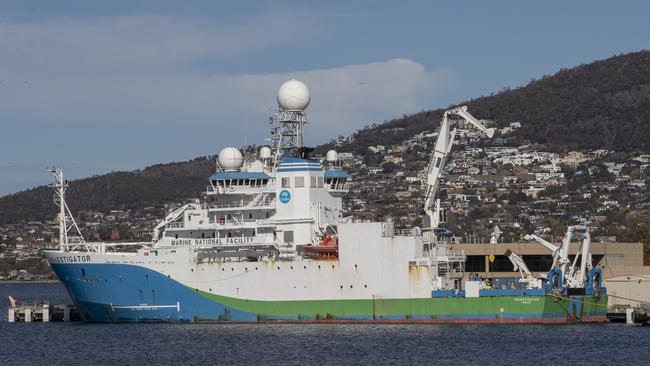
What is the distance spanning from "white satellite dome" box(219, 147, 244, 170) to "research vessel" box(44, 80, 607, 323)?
0.05 metres

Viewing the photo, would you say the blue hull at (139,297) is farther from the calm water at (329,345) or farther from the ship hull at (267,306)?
the calm water at (329,345)

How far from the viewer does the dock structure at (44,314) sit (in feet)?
208

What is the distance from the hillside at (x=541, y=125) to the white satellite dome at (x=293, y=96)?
373ft

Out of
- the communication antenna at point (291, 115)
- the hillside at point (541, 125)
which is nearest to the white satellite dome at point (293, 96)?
the communication antenna at point (291, 115)

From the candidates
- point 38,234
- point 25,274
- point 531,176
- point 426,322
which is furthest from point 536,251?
point 38,234

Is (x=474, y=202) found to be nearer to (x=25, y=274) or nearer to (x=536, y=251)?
(x=25, y=274)

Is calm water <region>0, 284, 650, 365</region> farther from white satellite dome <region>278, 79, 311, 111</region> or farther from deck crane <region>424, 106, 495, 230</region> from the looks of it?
white satellite dome <region>278, 79, 311, 111</region>

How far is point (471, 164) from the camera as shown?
164 m

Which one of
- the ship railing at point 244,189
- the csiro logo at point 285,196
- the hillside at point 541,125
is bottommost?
the csiro logo at point 285,196

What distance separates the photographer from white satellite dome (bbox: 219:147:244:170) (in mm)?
58438

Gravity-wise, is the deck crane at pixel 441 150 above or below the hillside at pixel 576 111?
below

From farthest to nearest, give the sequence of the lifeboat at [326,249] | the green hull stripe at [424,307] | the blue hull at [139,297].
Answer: the blue hull at [139,297], the lifeboat at [326,249], the green hull stripe at [424,307]

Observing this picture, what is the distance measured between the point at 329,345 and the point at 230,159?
1331 centimetres

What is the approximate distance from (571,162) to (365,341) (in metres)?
118
